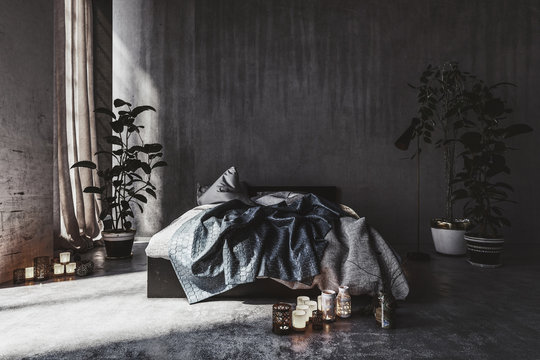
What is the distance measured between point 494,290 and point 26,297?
10.9 feet

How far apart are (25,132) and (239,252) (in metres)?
2.15

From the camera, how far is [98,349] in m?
1.60

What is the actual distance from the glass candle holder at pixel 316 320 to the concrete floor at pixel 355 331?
4cm

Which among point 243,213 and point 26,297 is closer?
point 26,297

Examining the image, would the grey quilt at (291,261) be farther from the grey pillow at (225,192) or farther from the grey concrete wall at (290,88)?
the grey concrete wall at (290,88)

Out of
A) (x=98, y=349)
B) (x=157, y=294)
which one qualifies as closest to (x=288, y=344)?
(x=98, y=349)

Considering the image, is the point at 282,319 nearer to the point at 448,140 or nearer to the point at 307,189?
the point at 307,189

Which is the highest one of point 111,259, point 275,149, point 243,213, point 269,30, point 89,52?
point 269,30

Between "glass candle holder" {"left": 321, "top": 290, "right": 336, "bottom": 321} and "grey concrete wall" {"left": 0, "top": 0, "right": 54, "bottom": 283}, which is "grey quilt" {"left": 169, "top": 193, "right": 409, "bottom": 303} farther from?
"grey concrete wall" {"left": 0, "top": 0, "right": 54, "bottom": 283}

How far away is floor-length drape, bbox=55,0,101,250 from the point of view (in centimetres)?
369

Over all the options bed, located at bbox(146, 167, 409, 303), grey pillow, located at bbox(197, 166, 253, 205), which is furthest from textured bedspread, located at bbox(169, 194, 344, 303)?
grey pillow, located at bbox(197, 166, 253, 205)

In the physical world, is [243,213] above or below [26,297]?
above

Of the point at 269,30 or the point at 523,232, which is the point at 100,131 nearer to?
the point at 269,30

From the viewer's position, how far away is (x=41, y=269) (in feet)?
8.86
